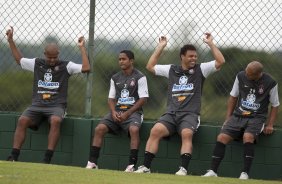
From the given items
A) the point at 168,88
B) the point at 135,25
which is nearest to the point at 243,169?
the point at 168,88

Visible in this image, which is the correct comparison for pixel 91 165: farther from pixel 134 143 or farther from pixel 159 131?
pixel 159 131

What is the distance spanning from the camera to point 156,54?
1228 centimetres

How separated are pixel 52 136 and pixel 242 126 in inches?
96.1

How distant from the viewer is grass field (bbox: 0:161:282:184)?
30.0 feet

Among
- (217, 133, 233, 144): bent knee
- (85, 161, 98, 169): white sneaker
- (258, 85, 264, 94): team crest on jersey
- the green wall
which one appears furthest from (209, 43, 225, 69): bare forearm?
(85, 161, 98, 169): white sneaker

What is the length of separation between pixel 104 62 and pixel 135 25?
758mm

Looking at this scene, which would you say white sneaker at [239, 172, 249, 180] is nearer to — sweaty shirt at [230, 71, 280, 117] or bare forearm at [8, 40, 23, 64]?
sweaty shirt at [230, 71, 280, 117]

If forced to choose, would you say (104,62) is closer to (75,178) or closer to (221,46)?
(221,46)

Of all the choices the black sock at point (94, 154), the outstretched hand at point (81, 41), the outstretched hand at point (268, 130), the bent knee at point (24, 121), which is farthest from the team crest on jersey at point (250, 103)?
the bent knee at point (24, 121)

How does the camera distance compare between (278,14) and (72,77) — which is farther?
(72,77)

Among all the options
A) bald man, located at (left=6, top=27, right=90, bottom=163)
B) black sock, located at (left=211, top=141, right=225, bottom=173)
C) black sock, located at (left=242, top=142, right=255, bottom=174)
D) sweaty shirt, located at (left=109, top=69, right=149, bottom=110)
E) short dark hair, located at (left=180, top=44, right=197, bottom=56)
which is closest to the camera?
black sock, located at (left=242, top=142, right=255, bottom=174)

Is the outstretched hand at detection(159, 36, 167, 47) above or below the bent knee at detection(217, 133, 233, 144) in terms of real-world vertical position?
above

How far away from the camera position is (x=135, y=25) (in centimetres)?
1259

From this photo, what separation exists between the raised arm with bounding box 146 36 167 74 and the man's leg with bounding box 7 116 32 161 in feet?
5.72
